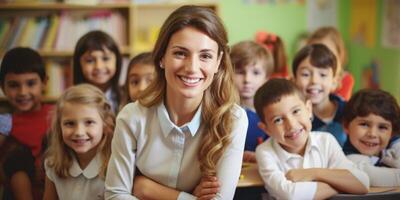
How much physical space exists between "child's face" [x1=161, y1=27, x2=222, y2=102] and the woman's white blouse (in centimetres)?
12

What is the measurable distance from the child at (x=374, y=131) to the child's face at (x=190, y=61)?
76 centimetres

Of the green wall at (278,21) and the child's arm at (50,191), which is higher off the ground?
the green wall at (278,21)

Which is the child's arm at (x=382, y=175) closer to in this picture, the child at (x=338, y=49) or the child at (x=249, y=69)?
the child at (x=249, y=69)

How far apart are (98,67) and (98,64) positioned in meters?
0.02

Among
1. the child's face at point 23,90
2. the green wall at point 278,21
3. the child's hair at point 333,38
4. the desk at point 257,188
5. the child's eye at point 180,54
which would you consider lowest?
the desk at point 257,188

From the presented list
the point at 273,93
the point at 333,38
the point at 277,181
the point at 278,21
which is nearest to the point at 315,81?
the point at 273,93

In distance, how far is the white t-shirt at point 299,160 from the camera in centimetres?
175

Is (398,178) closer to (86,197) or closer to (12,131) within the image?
(86,197)

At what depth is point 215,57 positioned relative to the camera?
1.58 meters

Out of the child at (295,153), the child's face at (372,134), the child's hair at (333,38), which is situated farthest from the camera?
the child's hair at (333,38)

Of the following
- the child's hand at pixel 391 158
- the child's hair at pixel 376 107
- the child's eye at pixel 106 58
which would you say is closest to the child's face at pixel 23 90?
the child's eye at pixel 106 58

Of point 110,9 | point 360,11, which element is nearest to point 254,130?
point 110,9

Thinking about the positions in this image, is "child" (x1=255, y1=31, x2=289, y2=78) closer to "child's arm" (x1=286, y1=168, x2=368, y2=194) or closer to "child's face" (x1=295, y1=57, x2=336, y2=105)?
"child's face" (x1=295, y1=57, x2=336, y2=105)

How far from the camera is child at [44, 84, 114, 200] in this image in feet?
6.09
